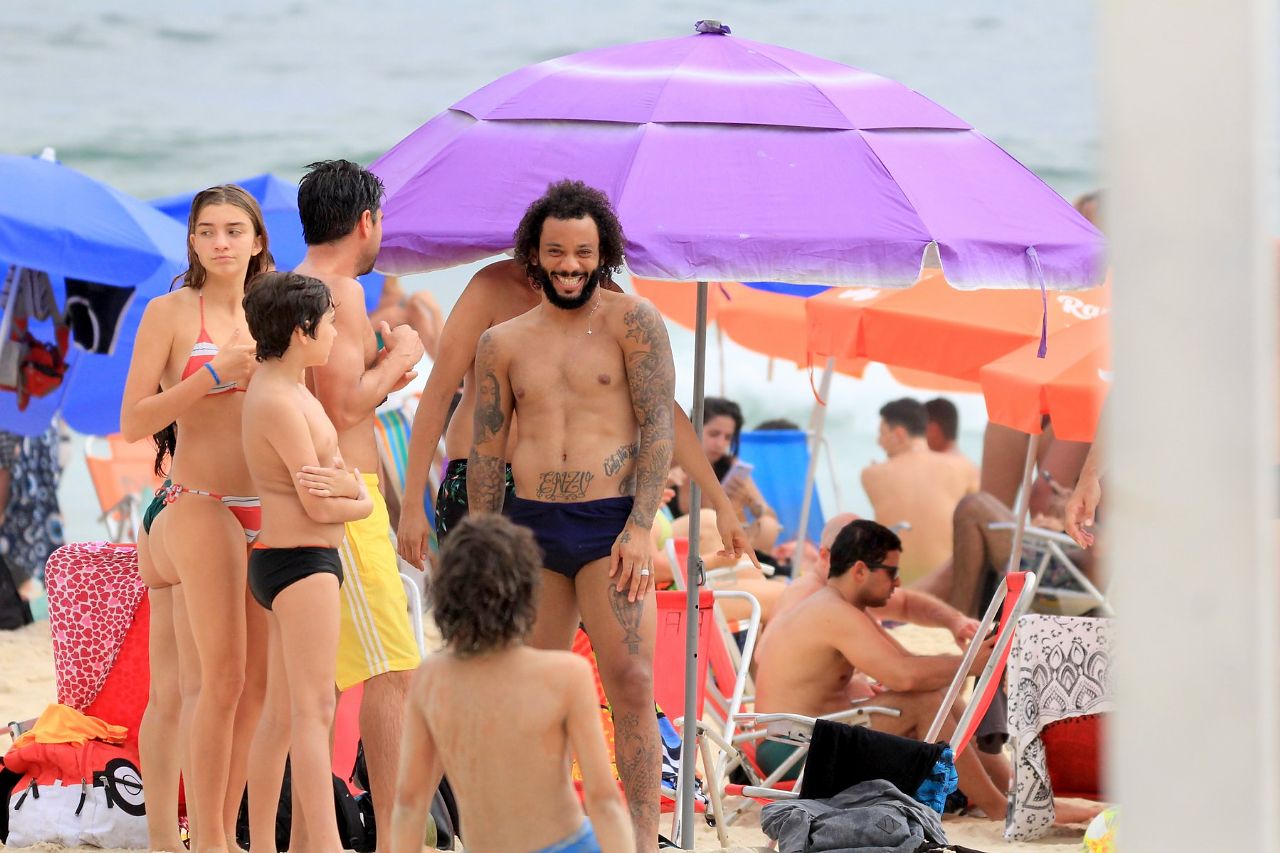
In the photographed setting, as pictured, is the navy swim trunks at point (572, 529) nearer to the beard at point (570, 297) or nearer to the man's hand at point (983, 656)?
the beard at point (570, 297)

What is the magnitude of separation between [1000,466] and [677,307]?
216 cm

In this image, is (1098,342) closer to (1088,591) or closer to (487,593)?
(1088,591)

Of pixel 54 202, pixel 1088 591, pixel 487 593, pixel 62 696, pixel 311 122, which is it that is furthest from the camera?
pixel 311 122

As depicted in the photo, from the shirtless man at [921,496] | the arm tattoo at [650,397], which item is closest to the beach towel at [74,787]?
the arm tattoo at [650,397]

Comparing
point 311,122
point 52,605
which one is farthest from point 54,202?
point 311,122

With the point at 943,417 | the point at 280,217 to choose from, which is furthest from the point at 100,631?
the point at 943,417

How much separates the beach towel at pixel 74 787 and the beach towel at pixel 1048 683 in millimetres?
2552

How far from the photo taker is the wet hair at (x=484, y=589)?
108 inches

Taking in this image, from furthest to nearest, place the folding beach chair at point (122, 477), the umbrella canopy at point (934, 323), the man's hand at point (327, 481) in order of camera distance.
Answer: the folding beach chair at point (122, 477), the umbrella canopy at point (934, 323), the man's hand at point (327, 481)

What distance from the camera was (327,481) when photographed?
340 cm

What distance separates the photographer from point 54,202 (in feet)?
20.4

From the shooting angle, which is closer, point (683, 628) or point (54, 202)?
point (683, 628)

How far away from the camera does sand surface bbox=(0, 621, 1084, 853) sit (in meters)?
4.86

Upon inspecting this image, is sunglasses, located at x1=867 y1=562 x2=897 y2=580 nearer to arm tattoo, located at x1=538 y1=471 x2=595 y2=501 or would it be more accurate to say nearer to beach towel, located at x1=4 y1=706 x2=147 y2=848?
arm tattoo, located at x1=538 y1=471 x2=595 y2=501
